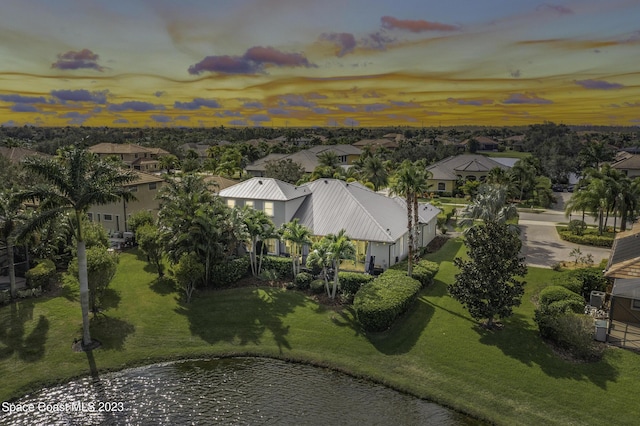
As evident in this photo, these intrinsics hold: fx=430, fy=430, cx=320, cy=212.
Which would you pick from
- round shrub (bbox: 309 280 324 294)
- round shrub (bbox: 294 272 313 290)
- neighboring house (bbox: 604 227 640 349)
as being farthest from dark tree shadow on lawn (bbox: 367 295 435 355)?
neighboring house (bbox: 604 227 640 349)

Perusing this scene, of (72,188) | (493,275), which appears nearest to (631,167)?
(493,275)

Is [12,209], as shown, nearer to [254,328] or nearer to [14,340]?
[14,340]

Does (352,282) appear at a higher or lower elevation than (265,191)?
lower

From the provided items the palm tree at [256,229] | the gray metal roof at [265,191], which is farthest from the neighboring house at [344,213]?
the palm tree at [256,229]

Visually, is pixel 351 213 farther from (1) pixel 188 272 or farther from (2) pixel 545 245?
(2) pixel 545 245

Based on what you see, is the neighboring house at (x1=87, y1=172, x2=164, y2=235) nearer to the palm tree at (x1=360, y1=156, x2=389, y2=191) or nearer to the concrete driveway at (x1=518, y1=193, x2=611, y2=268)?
the palm tree at (x1=360, y1=156, x2=389, y2=191)

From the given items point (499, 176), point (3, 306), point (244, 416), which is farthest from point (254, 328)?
point (499, 176)

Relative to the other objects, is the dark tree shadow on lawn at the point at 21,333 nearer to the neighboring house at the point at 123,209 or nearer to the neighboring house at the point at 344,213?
the neighboring house at the point at 123,209
